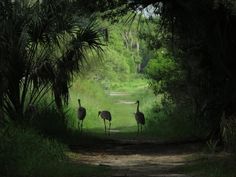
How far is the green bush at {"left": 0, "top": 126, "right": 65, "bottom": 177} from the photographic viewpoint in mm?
12695

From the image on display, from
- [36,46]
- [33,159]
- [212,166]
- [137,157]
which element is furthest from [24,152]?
[36,46]

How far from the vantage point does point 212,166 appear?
49.5ft

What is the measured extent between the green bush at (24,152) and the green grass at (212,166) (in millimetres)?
3467

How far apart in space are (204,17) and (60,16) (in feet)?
15.7

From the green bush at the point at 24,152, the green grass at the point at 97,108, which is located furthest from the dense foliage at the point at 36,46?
the green grass at the point at 97,108

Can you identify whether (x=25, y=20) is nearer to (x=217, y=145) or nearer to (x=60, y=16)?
(x=60, y=16)

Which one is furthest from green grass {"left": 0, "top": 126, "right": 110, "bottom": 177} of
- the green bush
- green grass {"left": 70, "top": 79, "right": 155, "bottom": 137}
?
green grass {"left": 70, "top": 79, "right": 155, "bottom": 137}

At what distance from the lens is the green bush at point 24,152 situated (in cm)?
1270

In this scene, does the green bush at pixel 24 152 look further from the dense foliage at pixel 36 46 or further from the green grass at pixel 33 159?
the dense foliage at pixel 36 46

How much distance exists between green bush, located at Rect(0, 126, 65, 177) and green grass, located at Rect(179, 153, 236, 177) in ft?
11.4

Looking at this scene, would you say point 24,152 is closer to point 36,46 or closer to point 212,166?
point 212,166

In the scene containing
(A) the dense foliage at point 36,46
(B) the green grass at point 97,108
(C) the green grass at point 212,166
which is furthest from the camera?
(B) the green grass at point 97,108

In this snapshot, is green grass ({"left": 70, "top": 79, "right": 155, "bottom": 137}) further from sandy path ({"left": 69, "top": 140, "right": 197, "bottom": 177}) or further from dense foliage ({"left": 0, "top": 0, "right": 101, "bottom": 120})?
dense foliage ({"left": 0, "top": 0, "right": 101, "bottom": 120})

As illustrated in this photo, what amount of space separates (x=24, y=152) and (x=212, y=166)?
4.63m
